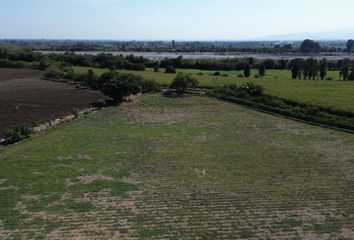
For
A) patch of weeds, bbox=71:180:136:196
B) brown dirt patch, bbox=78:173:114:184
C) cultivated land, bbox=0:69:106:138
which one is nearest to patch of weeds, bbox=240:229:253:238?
patch of weeds, bbox=71:180:136:196

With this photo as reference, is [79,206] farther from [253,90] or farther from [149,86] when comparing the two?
[149,86]

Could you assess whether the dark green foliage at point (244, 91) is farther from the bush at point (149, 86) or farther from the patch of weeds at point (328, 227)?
the patch of weeds at point (328, 227)

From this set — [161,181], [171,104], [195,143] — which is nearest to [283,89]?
[171,104]

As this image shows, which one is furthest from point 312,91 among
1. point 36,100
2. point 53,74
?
point 53,74

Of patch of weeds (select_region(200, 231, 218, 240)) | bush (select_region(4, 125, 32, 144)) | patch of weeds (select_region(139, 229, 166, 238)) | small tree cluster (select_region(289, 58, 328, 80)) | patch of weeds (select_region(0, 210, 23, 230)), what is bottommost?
patch of weeds (select_region(0, 210, 23, 230))

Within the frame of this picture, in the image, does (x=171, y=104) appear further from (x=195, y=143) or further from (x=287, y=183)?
(x=287, y=183)

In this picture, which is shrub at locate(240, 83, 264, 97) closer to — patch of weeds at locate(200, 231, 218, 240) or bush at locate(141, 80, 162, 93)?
bush at locate(141, 80, 162, 93)

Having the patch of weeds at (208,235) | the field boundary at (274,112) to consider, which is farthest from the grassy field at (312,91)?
the patch of weeds at (208,235)
